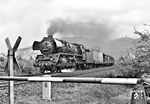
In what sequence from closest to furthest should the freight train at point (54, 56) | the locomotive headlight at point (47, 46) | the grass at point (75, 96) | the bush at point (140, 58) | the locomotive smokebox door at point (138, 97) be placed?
the locomotive smokebox door at point (138, 97) → the grass at point (75, 96) → the bush at point (140, 58) → the freight train at point (54, 56) → the locomotive headlight at point (47, 46)

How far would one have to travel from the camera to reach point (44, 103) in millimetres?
6543

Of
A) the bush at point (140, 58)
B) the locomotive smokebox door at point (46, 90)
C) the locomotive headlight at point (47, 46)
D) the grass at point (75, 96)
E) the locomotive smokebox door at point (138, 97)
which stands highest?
the locomotive headlight at point (47, 46)

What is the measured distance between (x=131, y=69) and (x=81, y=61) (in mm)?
14370

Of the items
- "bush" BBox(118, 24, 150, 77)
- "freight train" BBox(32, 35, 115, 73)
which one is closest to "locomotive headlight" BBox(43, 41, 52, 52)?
"freight train" BBox(32, 35, 115, 73)

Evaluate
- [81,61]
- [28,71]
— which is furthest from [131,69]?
[81,61]

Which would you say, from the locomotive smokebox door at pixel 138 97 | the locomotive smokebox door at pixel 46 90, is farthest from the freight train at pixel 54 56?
the locomotive smokebox door at pixel 138 97

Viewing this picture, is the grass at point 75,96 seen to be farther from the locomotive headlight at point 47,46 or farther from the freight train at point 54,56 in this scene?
the locomotive headlight at point 47,46

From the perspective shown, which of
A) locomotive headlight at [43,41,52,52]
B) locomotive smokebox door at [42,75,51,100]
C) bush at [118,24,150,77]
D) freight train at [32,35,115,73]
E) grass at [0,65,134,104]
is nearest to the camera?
locomotive smokebox door at [42,75,51,100]

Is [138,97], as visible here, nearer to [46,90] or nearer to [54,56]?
[46,90]

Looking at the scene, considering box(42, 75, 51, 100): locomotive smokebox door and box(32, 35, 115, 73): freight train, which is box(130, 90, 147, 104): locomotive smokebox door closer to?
box(42, 75, 51, 100): locomotive smokebox door

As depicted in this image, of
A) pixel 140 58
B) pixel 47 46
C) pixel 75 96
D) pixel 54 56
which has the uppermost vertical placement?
pixel 47 46

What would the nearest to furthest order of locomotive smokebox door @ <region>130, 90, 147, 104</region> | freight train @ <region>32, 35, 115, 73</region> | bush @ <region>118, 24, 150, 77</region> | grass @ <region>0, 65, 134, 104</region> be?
1. locomotive smokebox door @ <region>130, 90, 147, 104</region>
2. grass @ <region>0, 65, 134, 104</region>
3. bush @ <region>118, 24, 150, 77</region>
4. freight train @ <region>32, 35, 115, 73</region>

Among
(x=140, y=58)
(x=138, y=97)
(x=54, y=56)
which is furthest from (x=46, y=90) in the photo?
(x=54, y=56)

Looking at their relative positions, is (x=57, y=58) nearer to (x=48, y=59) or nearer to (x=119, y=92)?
(x=48, y=59)
